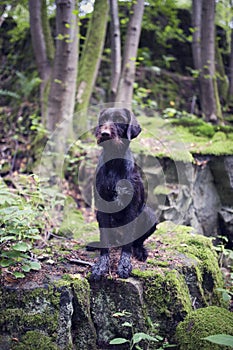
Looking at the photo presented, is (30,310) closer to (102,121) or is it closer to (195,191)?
(102,121)

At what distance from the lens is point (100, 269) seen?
10.6 feet

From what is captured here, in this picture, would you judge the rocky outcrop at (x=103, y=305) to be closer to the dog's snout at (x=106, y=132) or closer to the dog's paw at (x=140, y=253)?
the dog's paw at (x=140, y=253)

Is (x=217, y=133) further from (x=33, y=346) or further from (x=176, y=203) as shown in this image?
(x=33, y=346)

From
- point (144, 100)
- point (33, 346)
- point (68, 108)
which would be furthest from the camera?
point (144, 100)

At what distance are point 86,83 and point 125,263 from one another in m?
4.83

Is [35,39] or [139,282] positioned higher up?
[35,39]

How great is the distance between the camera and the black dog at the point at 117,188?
340 cm

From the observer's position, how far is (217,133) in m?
6.92

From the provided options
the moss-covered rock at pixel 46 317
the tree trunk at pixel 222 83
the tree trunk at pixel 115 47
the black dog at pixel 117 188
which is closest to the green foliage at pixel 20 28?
the tree trunk at pixel 115 47

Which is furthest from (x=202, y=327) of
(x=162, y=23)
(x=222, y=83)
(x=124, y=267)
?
(x=162, y=23)

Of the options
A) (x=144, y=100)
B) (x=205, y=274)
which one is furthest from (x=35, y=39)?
(x=205, y=274)

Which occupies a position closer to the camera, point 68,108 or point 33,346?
point 33,346

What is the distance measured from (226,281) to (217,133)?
3160 mm

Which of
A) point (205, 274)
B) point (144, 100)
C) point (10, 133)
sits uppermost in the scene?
point (144, 100)
